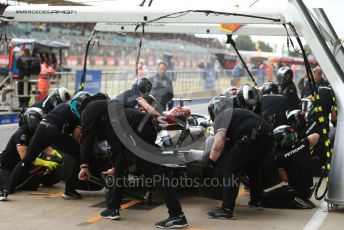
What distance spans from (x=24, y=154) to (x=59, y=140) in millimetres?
659

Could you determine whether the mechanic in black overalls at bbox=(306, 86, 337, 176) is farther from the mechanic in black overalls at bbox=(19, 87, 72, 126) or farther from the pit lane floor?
the mechanic in black overalls at bbox=(19, 87, 72, 126)

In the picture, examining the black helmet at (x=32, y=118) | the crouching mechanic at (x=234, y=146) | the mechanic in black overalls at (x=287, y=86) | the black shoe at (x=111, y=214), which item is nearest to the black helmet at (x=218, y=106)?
the crouching mechanic at (x=234, y=146)

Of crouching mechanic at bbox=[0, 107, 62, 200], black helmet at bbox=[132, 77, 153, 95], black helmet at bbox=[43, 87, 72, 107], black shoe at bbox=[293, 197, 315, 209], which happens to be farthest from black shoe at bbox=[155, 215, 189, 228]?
black helmet at bbox=[43, 87, 72, 107]

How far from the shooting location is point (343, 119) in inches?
297

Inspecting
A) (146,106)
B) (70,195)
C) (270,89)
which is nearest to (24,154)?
(70,195)

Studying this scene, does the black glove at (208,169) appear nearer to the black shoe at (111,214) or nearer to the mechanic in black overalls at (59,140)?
the black shoe at (111,214)

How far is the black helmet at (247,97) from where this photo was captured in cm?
801

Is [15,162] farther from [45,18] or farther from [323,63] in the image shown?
[323,63]

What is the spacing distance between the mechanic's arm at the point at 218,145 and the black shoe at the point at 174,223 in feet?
3.31

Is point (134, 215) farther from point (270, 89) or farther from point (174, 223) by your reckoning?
point (270, 89)

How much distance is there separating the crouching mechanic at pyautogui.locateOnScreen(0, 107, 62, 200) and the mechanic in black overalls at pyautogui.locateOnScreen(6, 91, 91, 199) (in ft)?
0.63

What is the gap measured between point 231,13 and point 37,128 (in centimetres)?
313

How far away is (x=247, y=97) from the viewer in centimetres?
801

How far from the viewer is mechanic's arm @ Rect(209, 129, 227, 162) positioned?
23.8 ft
